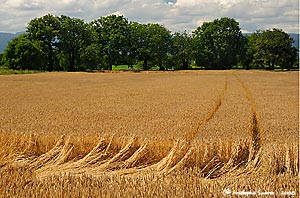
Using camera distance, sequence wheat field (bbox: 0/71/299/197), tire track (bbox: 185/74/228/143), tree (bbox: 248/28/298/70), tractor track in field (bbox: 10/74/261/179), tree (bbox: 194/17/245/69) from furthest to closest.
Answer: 1. tree (bbox: 194/17/245/69)
2. tree (bbox: 248/28/298/70)
3. tire track (bbox: 185/74/228/143)
4. tractor track in field (bbox: 10/74/261/179)
5. wheat field (bbox: 0/71/299/197)

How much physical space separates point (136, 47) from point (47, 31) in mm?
16775

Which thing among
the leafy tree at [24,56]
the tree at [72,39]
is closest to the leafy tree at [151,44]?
the tree at [72,39]

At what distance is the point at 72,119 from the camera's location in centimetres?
1288

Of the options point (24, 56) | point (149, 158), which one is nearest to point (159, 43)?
point (24, 56)

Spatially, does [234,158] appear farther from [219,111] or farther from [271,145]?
[219,111]

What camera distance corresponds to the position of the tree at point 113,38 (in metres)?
86.1

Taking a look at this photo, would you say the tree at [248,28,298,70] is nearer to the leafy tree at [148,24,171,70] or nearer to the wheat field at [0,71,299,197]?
the leafy tree at [148,24,171,70]

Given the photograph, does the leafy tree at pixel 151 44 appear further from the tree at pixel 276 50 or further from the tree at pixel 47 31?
the tree at pixel 276 50

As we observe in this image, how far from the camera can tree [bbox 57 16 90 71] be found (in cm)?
8194

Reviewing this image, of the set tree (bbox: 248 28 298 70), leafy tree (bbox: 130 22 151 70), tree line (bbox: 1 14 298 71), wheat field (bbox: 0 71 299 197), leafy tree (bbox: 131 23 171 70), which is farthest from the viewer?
leafy tree (bbox: 131 23 171 70)

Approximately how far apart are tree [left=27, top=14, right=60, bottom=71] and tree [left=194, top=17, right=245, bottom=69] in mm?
27900

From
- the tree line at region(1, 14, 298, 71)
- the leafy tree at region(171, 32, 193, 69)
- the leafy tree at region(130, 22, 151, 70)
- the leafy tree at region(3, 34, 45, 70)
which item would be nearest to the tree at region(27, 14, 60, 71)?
the tree line at region(1, 14, 298, 71)

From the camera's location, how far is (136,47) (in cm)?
8856

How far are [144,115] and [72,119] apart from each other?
2097mm
